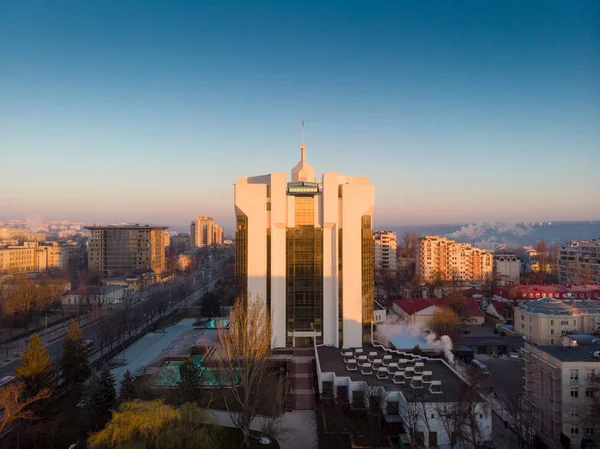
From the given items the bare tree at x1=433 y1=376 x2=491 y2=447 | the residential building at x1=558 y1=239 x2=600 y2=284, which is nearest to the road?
the bare tree at x1=433 y1=376 x2=491 y2=447

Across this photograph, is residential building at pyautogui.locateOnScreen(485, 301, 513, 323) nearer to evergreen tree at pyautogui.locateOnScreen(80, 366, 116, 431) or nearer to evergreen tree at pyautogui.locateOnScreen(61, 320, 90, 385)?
evergreen tree at pyautogui.locateOnScreen(80, 366, 116, 431)

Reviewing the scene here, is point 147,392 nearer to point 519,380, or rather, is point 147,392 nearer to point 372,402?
point 372,402

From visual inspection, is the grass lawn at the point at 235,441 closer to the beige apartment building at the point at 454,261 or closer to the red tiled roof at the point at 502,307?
the red tiled roof at the point at 502,307

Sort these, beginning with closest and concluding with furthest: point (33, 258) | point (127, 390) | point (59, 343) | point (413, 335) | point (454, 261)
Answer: point (127, 390)
point (413, 335)
point (59, 343)
point (454, 261)
point (33, 258)

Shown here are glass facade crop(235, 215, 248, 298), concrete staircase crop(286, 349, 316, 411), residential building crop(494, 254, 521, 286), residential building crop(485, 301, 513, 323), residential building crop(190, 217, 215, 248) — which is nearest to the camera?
concrete staircase crop(286, 349, 316, 411)

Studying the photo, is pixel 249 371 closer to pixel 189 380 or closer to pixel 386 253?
pixel 189 380

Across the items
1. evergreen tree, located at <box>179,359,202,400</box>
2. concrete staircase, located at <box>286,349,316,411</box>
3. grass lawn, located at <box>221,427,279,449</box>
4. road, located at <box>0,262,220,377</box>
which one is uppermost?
evergreen tree, located at <box>179,359,202,400</box>

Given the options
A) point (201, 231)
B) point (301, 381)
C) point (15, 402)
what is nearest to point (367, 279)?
point (301, 381)
